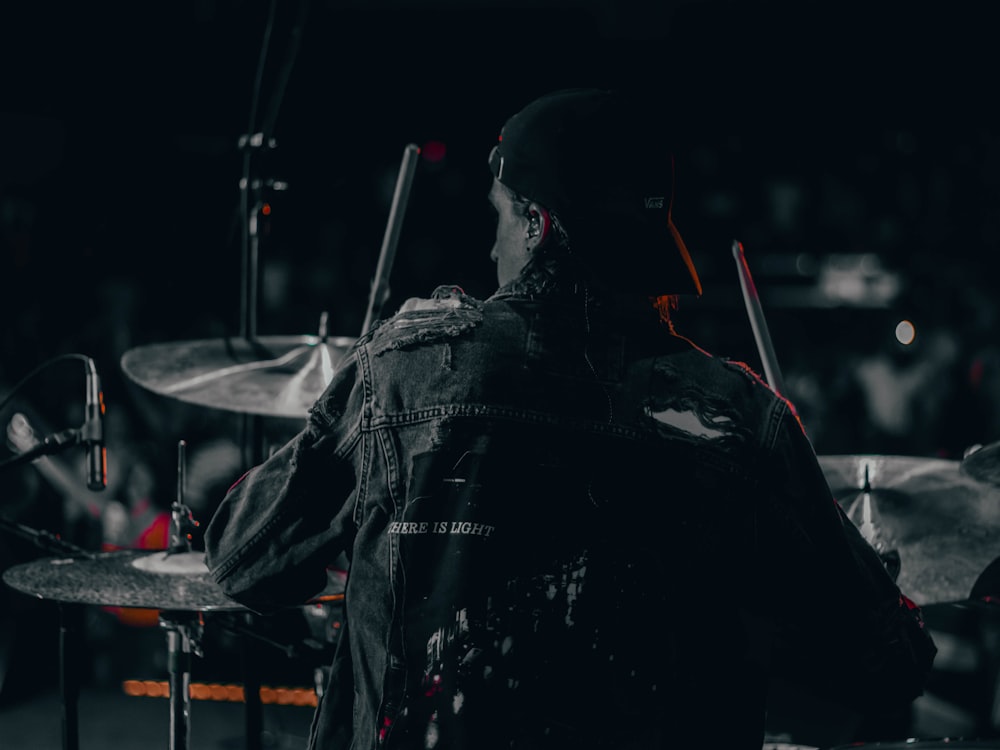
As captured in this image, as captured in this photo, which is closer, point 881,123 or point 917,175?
point 881,123

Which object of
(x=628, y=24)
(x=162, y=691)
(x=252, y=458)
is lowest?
(x=162, y=691)

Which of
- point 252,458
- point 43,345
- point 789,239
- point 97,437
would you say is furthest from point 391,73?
point 97,437

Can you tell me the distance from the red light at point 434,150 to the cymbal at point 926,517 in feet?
13.5

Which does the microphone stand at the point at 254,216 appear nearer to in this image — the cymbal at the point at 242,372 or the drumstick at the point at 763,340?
the cymbal at the point at 242,372

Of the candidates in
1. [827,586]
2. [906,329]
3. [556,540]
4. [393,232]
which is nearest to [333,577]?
[393,232]

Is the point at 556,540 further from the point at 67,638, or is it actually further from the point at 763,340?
the point at 67,638

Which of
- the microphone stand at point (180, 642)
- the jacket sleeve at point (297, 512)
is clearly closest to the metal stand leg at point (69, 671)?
the microphone stand at point (180, 642)

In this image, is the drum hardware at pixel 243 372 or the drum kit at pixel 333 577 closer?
the drum kit at pixel 333 577

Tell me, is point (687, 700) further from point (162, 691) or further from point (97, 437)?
point (162, 691)

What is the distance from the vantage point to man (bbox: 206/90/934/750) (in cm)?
104

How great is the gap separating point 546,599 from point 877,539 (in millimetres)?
1007

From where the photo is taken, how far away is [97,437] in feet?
5.44

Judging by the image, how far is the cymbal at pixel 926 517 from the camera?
1.78 metres

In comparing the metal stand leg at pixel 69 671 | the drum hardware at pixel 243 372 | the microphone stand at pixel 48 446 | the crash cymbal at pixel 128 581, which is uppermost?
the drum hardware at pixel 243 372
